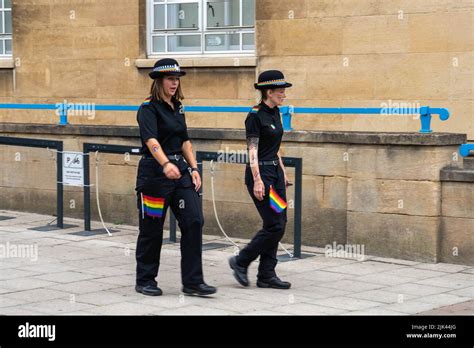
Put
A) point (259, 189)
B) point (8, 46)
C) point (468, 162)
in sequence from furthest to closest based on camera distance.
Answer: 1. point (8, 46)
2. point (468, 162)
3. point (259, 189)

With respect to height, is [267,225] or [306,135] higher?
[306,135]

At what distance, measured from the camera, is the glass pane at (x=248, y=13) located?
13.5 metres

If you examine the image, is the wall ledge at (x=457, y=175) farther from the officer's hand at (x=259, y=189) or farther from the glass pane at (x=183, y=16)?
the glass pane at (x=183, y=16)

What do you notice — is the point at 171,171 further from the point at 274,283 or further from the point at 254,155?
the point at 274,283

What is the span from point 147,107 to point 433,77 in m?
4.24

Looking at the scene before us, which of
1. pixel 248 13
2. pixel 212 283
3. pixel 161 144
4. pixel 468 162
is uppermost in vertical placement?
pixel 248 13

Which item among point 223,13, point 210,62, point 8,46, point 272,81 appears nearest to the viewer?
point 272,81

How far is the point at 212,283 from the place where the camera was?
380 inches

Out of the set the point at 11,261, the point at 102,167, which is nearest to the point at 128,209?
the point at 102,167

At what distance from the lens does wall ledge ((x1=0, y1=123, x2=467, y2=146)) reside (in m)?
10.8

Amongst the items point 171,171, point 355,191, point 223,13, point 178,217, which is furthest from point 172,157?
point 223,13

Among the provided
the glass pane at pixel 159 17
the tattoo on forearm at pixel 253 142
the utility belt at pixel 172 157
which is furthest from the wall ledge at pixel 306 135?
the utility belt at pixel 172 157

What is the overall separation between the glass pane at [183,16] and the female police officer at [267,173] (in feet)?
16.5

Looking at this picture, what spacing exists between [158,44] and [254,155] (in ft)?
18.3
